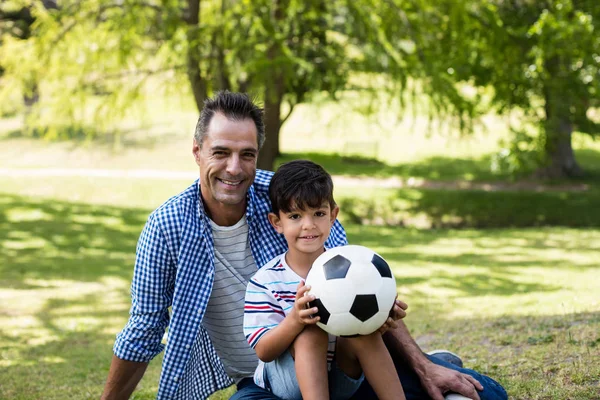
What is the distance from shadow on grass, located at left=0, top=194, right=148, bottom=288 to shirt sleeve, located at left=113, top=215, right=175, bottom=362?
770cm

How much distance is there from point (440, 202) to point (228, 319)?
16256 mm

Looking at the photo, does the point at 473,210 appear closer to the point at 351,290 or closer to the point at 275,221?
the point at 275,221

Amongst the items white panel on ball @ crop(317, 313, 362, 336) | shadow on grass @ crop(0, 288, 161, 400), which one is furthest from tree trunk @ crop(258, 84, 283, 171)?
white panel on ball @ crop(317, 313, 362, 336)

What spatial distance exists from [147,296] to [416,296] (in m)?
6.73

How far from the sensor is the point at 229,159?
141 inches

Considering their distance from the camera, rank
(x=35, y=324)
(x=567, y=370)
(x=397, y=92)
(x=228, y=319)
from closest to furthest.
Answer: (x=228, y=319), (x=567, y=370), (x=35, y=324), (x=397, y=92)

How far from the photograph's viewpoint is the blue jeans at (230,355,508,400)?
338cm

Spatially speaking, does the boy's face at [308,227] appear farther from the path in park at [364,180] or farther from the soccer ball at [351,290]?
the path in park at [364,180]

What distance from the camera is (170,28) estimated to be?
561 inches

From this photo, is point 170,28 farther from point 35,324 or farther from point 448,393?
point 448,393

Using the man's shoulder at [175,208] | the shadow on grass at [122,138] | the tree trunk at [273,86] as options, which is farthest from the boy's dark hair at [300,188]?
the shadow on grass at [122,138]

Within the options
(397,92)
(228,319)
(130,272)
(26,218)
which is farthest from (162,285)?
(26,218)

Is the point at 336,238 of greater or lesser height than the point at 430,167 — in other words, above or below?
above

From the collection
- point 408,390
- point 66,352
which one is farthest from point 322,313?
point 66,352
